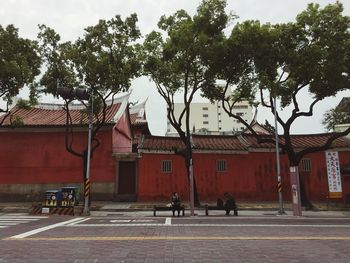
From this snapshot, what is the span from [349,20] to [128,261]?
57.6ft

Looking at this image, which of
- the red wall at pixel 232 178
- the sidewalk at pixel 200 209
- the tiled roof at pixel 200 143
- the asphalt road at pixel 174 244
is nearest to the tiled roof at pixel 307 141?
the red wall at pixel 232 178

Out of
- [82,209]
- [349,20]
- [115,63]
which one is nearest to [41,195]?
[82,209]

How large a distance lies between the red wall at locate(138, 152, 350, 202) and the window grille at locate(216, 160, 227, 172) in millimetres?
211

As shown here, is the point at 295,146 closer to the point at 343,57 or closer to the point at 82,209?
the point at 343,57

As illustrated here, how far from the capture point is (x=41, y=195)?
24.9 metres

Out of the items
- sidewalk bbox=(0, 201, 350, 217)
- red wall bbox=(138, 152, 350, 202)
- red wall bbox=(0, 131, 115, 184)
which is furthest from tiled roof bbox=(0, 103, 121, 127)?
sidewalk bbox=(0, 201, 350, 217)

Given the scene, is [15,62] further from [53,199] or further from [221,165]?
[221,165]

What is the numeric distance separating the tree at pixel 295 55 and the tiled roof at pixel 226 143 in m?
5.35

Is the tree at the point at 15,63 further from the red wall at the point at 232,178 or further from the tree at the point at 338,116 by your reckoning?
the tree at the point at 338,116

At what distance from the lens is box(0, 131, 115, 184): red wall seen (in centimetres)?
2511

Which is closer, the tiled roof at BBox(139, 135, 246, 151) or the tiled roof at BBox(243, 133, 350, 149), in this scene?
the tiled roof at BBox(139, 135, 246, 151)

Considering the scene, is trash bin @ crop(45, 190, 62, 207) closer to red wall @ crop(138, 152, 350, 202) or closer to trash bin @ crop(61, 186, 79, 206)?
trash bin @ crop(61, 186, 79, 206)

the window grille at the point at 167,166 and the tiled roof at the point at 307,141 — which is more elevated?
the tiled roof at the point at 307,141

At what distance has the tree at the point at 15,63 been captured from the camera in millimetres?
18966
